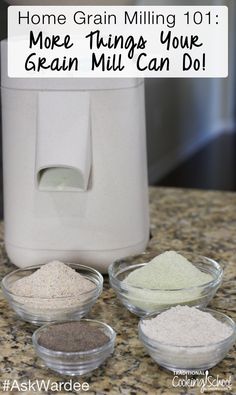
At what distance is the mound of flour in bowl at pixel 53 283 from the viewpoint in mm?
836

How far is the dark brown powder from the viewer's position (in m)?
0.72

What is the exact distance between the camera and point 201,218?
125 centimetres

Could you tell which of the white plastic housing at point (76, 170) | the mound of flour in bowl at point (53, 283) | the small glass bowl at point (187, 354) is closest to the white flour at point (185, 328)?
the small glass bowl at point (187, 354)

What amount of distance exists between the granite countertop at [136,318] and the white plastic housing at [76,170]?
68 mm

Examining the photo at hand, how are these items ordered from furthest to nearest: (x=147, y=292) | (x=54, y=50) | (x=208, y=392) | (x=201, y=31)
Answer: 1. (x=201, y=31)
2. (x=54, y=50)
3. (x=147, y=292)
4. (x=208, y=392)

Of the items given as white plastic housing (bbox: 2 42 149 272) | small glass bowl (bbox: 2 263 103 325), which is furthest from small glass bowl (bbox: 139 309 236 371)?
white plastic housing (bbox: 2 42 149 272)

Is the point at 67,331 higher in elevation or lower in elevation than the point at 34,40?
lower

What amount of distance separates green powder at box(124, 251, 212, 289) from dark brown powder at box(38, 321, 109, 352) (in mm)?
114

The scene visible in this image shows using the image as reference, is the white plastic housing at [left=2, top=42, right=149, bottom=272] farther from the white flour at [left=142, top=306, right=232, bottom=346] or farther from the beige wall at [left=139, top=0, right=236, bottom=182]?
the beige wall at [left=139, top=0, right=236, bottom=182]

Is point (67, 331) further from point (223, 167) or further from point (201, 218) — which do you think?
point (223, 167)

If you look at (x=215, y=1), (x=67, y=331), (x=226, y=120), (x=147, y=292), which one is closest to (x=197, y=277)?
(x=147, y=292)

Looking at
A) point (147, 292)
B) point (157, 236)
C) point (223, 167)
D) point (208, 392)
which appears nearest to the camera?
point (208, 392)

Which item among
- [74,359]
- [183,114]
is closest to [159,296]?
[74,359]

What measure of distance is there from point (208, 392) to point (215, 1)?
15.1 ft
